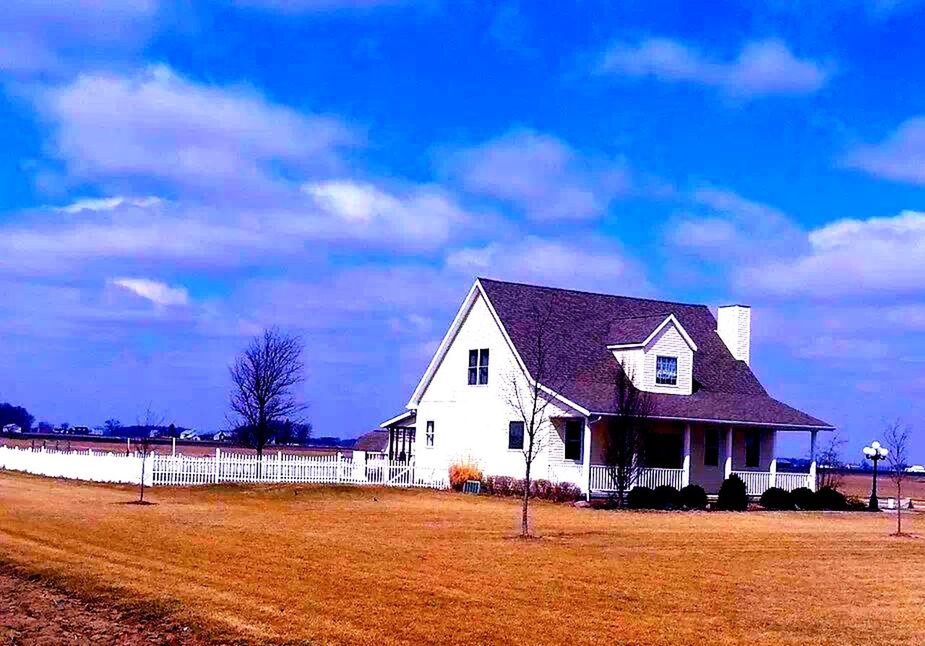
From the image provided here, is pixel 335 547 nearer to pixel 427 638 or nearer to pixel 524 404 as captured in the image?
pixel 427 638

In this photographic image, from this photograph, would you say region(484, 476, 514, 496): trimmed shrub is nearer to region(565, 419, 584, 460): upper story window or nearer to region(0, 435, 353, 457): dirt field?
region(565, 419, 584, 460): upper story window

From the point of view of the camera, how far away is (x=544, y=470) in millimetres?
40375

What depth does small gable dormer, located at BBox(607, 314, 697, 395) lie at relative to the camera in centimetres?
4222

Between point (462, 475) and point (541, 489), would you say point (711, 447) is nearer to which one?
point (541, 489)

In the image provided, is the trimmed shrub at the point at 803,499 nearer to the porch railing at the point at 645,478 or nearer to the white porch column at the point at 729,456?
the white porch column at the point at 729,456

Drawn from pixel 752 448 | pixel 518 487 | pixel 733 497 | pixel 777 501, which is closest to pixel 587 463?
pixel 518 487

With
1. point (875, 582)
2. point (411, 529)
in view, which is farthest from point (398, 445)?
Result: point (875, 582)

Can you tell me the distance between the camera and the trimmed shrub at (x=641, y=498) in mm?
36875

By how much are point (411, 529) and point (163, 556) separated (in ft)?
26.5

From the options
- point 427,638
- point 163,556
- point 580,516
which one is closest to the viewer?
point 427,638

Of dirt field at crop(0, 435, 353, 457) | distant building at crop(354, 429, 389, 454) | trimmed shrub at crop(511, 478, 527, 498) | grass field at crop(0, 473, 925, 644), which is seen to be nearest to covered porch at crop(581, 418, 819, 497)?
trimmed shrub at crop(511, 478, 527, 498)

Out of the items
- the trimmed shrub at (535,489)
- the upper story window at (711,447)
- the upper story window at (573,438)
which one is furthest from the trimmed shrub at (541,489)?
the upper story window at (711,447)

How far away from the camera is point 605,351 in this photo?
43688 millimetres

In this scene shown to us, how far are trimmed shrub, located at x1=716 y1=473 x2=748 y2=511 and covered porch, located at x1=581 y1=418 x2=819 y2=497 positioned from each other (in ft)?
5.05
